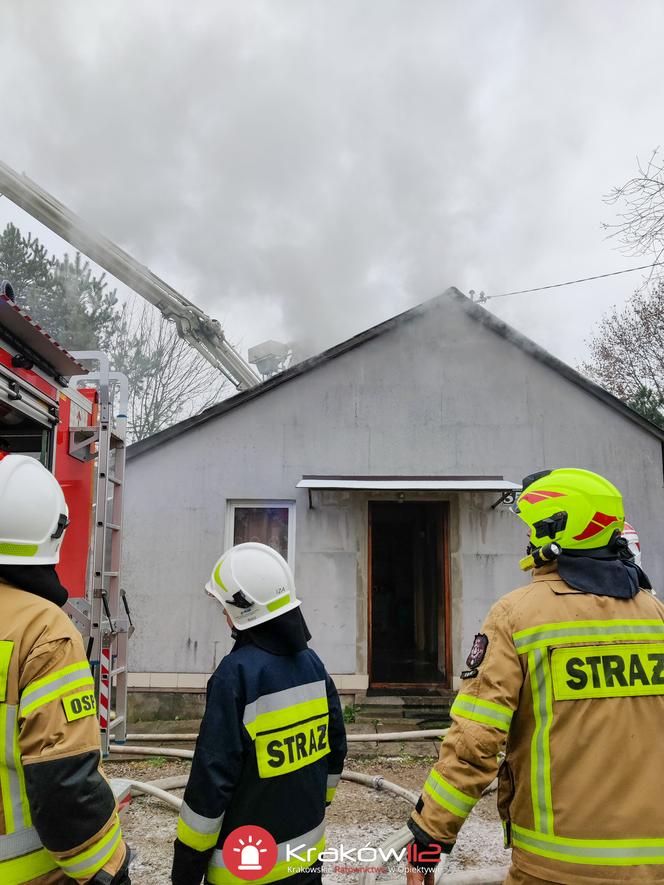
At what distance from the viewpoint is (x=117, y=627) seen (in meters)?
3.94

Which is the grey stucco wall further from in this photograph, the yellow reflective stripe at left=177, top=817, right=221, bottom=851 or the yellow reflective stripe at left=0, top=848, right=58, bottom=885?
the yellow reflective stripe at left=0, top=848, right=58, bottom=885

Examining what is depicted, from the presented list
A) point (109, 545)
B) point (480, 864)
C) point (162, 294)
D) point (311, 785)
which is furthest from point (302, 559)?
point (311, 785)

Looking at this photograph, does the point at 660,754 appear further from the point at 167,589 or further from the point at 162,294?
the point at 162,294

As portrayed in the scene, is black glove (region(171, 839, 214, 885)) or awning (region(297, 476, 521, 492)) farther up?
awning (region(297, 476, 521, 492))

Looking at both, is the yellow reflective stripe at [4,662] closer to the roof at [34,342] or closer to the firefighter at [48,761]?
the firefighter at [48,761]

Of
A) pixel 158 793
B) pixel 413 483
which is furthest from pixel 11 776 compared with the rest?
pixel 413 483

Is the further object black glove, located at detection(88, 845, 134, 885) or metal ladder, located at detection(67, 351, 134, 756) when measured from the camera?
metal ladder, located at detection(67, 351, 134, 756)

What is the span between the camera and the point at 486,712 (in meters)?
1.66

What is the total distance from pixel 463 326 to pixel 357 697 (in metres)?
4.36

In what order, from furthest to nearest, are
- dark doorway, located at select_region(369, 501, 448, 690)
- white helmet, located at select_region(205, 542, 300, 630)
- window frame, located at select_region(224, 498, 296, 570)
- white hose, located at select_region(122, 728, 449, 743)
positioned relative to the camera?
1. dark doorway, located at select_region(369, 501, 448, 690)
2. window frame, located at select_region(224, 498, 296, 570)
3. white hose, located at select_region(122, 728, 449, 743)
4. white helmet, located at select_region(205, 542, 300, 630)

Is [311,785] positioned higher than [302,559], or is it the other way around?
[302,559]

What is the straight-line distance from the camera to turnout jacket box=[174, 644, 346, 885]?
1769mm

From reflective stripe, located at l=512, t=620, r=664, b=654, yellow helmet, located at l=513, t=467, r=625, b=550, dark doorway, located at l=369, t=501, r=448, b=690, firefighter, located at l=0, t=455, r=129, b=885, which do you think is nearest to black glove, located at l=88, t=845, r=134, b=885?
firefighter, located at l=0, t=455, r=129, b=885

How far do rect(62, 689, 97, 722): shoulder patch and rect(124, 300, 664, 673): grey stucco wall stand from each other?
17.1 feet
